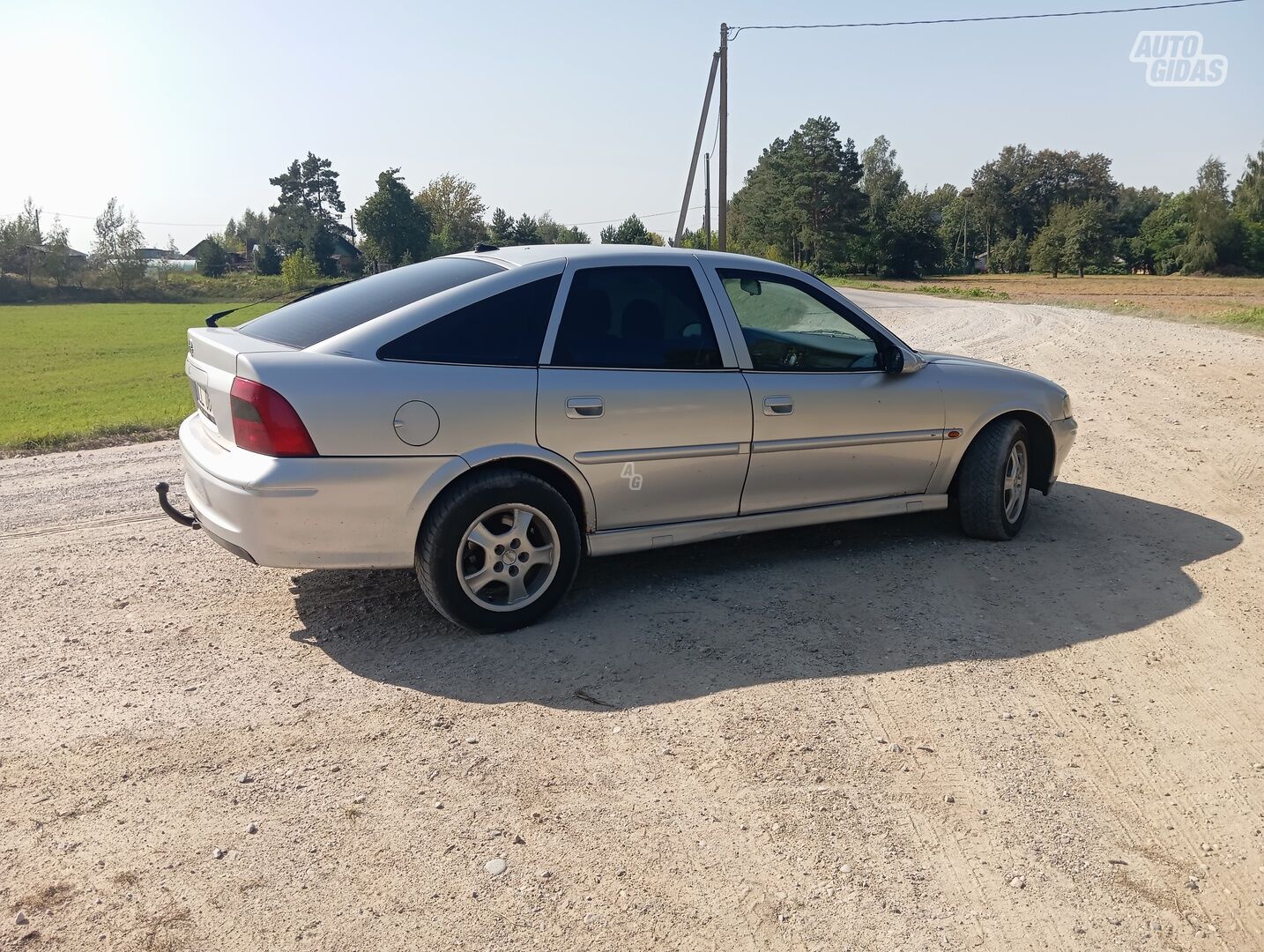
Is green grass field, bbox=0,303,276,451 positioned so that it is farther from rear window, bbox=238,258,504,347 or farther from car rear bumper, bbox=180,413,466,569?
car rear bumper, bbox=180,413,466,569

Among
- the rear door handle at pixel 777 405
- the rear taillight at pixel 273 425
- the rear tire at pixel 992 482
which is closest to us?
the rear taillight at pixel 273 425

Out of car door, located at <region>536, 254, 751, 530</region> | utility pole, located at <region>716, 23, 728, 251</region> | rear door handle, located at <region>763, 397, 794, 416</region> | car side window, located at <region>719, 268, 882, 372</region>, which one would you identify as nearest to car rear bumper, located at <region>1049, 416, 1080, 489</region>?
car side window, located at <region>719, 268, 882, 372</region>

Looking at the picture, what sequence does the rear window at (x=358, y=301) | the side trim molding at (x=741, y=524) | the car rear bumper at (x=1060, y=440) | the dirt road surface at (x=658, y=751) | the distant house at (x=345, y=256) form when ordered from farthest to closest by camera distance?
the distant house at (x=345, y=256) < the car rear bumper at (x=1060, y=440) < the side trim molding at (x=741, y=524) < the rear window at (x=358, y=301) < the dirt road surface at (x=658, y=751)

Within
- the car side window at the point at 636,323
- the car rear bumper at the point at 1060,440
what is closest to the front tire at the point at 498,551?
the car side window at the point at 636,323

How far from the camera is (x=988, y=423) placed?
6066 millimetres

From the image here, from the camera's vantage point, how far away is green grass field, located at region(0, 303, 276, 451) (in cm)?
1123

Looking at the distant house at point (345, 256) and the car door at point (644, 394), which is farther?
the distant house at point (345, 256)

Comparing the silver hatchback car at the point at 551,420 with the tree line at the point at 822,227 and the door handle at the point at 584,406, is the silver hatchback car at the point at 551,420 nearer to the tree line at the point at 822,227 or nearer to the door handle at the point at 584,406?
the door handle at the point at 584,406

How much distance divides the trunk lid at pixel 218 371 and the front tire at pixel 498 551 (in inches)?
Result: 38.4

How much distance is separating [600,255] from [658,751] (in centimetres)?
253

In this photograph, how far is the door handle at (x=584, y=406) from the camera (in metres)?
4.67

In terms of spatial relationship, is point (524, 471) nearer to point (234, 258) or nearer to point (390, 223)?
point (390, 223)

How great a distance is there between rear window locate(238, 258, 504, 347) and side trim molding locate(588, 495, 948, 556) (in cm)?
139

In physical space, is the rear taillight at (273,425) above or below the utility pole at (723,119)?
below
